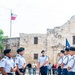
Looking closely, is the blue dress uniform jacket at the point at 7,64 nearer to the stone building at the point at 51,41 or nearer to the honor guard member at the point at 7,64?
the honor guard member at the point at 7,64

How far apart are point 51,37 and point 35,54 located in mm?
3367

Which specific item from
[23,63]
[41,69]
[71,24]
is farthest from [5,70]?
[71,24]

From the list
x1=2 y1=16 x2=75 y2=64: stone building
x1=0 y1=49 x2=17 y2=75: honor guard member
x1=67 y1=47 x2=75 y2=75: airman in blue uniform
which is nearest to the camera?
x1=0 y1=49 x2=17 y2=75: honor guard member

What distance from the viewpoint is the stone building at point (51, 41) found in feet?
144

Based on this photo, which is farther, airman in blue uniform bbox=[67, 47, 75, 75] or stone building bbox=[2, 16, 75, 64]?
stone building bbox=[2, 16, 75, 64]

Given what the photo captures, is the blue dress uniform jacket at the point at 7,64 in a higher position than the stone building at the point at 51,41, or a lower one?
lower

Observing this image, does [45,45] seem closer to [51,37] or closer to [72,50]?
[51,37]

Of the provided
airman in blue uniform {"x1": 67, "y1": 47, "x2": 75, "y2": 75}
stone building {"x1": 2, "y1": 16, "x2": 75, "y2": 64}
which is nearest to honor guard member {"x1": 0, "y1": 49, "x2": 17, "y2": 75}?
airman in blue uniform {"x1": 67, "y1": 47, "x2": 75, "y2": 75}

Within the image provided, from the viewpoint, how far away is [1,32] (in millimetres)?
68750

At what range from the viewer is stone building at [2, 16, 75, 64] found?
43.9 m

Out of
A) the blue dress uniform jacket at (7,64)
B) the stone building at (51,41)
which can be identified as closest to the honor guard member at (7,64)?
the blue dress uniform jacket at (7,64)

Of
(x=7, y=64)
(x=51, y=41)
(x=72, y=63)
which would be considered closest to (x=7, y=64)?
(x=7, y=64)

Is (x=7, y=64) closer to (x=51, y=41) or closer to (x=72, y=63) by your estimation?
(x=72, y=63)

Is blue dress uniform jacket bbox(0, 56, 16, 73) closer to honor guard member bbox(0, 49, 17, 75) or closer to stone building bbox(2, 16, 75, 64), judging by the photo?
honor guard member bbox(0, 49, 17, 75)
